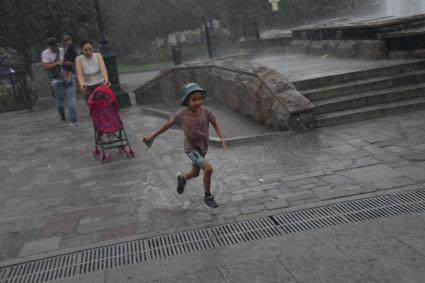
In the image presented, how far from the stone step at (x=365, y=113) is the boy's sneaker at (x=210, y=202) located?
11.0ft

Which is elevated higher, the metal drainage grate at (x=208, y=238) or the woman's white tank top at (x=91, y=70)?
the woman's white tank top at (x=91, y=70)

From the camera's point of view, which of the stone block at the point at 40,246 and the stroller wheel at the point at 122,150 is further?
the stroller wheel at the point at 122,150

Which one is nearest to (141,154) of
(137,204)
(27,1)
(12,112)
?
(137,204)

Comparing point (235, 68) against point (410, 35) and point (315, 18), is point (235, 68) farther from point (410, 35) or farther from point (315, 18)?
point (315, 18)

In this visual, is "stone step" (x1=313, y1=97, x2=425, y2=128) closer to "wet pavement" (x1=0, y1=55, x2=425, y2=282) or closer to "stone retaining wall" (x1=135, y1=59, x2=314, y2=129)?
"wet pavement" (x1=0, y1=55, x2=425, y2=282)

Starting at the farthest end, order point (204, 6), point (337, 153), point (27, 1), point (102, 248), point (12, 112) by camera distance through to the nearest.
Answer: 1. point (204, 6)
2. point (27, 1)
3. point (12, 112)
4. point (337, 153)
5. point (102, 248)

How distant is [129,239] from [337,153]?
3.34 metres

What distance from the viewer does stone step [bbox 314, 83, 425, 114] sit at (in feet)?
28.4

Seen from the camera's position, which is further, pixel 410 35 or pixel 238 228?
pixel 410 35

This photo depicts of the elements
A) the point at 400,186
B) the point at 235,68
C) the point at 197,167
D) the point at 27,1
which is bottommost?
the point at 400,186

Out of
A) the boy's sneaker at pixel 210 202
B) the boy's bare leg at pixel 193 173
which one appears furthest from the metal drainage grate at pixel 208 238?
the boy's bare leg at pixel 193 173

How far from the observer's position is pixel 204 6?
41.8 meters

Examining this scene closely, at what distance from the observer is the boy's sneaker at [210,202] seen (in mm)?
5535

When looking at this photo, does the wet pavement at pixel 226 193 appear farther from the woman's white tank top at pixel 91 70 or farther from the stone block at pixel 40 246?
the woman's white tank top at pixel 91 70
